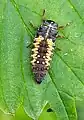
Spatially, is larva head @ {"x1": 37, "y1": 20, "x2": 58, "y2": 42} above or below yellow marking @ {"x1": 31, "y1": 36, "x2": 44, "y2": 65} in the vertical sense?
above

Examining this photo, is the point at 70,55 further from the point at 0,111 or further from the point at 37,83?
the point at 0,111

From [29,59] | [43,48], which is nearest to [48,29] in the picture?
[43,48]

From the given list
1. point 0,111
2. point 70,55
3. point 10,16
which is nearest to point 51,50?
point 70,55

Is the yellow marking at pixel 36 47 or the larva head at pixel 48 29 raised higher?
the larva head at pixel 48 29
